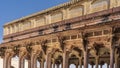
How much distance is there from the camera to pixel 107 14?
2238cm

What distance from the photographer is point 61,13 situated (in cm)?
2762

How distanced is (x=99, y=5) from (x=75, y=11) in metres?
3.09

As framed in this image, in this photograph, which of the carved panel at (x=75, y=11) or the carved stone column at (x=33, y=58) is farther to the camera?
the carved stone column at (x=33, y=58)

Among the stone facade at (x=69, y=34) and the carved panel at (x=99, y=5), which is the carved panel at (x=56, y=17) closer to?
the stone facade at (x=69, y=34)

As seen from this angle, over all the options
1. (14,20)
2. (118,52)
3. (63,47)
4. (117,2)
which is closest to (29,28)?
(14,20)

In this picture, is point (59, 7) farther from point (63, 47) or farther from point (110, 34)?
point (110, 34)

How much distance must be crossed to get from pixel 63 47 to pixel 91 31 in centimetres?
361

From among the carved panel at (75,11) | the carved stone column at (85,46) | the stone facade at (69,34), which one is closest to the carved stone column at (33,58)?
the stone facade at (69,34)

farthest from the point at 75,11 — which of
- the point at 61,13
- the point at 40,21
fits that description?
the point at 40,21

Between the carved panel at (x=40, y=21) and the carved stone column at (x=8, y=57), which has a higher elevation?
the carved panel at (x=40, y=21)

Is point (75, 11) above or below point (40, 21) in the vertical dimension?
above

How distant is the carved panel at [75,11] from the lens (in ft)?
83.1

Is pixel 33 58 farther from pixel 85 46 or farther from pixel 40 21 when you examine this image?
pixel 85 46

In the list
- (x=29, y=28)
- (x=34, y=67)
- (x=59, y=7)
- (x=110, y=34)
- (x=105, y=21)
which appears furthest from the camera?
(x=29, y=28)
